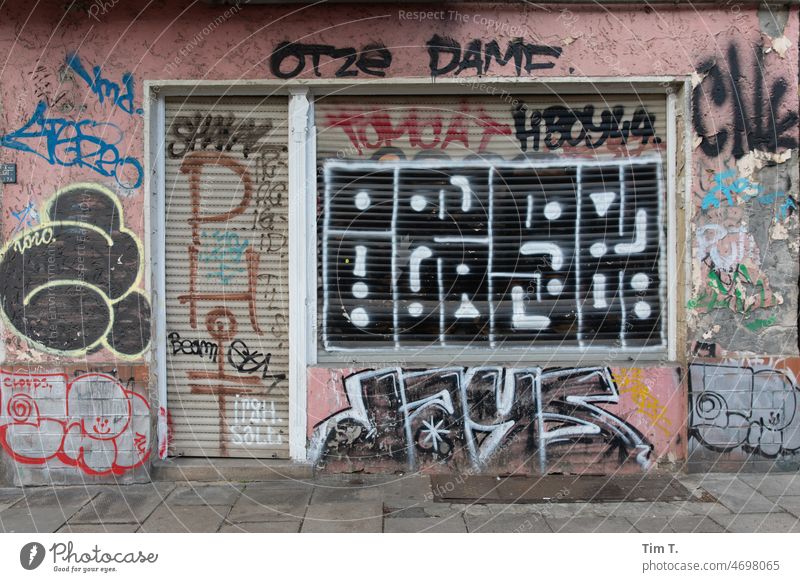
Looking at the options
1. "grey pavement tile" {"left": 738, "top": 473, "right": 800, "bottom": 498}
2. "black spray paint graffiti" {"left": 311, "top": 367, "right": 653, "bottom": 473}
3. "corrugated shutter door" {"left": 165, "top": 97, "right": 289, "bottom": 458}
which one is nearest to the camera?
"grey pavement tile" {"left": 738, "top": 473, "right": 800, "bottom": 498}

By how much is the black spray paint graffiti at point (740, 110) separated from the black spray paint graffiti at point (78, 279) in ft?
17.2

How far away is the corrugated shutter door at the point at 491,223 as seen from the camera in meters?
7.11

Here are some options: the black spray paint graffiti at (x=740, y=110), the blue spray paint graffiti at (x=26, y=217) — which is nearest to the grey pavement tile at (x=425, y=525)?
the black spray paint graffiti at (x=740, y=110)

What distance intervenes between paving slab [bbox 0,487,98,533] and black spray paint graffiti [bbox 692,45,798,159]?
6261mm

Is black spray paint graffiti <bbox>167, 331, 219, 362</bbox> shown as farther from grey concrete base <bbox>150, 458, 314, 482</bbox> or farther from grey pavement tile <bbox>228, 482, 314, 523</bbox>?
grey pavement tile <bbox>228, 482, 314, 523</bbox>

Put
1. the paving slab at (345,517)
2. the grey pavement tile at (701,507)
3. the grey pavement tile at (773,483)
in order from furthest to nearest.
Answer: the grey pavement tile at (773,483), the grey pavement tile at (701,507), the paving slab at (345,517)

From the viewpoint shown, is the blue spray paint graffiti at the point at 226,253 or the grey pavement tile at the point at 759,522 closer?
the grey pavement tile at the point at 759,522

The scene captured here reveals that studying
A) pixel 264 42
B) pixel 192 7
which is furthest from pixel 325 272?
pixel 192 7

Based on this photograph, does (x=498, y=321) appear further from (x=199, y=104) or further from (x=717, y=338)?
(x=199, y=104)

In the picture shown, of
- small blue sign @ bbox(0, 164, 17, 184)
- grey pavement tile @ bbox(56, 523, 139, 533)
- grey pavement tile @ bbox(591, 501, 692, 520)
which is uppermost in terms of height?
small blue sign @ bbox(0, 164, 17, 184)

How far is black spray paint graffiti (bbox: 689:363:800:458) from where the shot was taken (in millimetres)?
6863

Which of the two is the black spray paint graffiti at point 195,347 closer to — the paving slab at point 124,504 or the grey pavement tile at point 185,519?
the paving slab at point 124,504

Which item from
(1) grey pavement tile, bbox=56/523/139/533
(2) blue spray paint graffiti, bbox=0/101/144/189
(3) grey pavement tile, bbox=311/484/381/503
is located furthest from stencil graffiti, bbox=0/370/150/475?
(2) blue spray paint graffiti, bbox=0/101/144/189

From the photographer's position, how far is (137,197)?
270 inches
